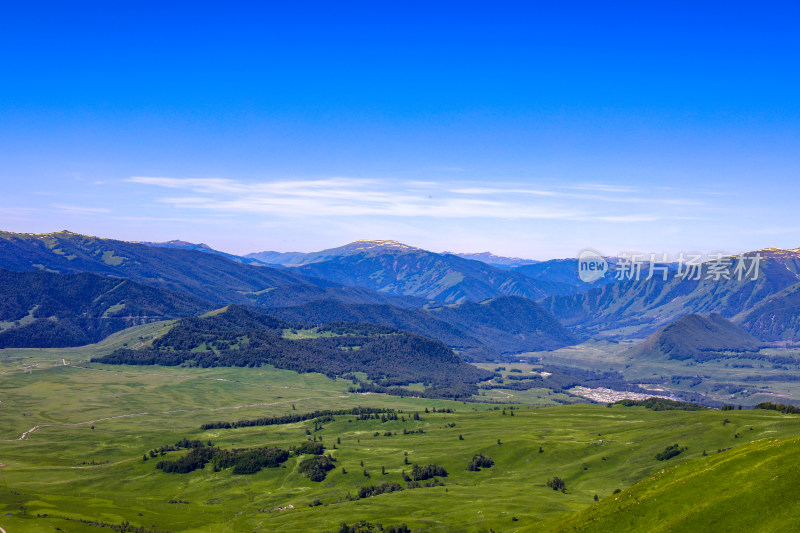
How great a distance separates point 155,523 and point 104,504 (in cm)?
2962

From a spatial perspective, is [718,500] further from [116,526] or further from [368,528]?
[116,526]

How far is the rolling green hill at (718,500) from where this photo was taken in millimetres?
77875

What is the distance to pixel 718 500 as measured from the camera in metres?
83.9

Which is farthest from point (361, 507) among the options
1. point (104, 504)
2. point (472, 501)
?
point (104, 504)

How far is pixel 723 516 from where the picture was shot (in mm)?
80562

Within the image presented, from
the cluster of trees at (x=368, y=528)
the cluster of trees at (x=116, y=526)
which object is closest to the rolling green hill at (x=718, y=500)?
the cluster of trees at (x=368, y=528)

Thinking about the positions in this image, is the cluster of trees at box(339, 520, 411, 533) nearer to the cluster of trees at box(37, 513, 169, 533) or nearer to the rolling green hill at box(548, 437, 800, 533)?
the cluster of trees at box(37, 513, 169, 533)

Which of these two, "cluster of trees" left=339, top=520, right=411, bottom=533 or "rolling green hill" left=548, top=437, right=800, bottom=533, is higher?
"rolling green hill" left=548, top=437, right=800, bottom=533

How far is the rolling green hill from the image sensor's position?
255 ft

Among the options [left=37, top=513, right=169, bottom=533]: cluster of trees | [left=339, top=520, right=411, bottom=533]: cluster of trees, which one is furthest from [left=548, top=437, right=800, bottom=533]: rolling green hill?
[left=37, top=513, right=169, bottom=533]: cluster of trees

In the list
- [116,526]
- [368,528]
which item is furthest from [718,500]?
[116,526]

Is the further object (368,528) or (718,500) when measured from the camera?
(368,528)

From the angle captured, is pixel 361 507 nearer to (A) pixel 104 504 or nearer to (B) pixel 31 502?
(A) pixel 104 504

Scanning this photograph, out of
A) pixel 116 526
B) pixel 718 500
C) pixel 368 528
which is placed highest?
pixel 718 500
